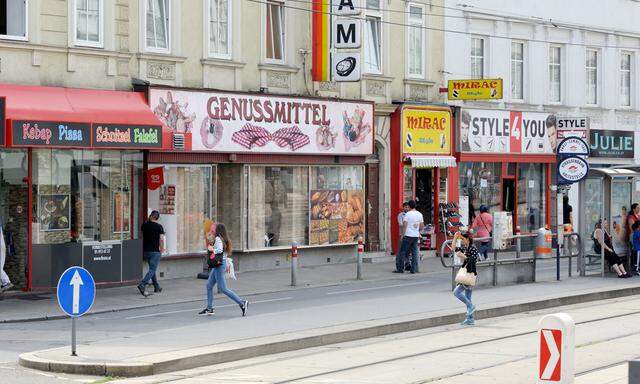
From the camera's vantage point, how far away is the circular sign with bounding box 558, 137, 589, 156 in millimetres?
28719

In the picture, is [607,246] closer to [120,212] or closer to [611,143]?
[120,212]

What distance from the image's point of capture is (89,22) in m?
27.7

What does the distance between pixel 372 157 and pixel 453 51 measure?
17.1 ft

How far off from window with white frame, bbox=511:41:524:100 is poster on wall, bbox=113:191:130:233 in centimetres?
1827

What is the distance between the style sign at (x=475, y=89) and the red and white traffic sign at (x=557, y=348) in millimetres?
26741

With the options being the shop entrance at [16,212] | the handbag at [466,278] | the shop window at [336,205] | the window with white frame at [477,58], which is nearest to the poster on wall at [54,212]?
the shop entrance at [16,212]

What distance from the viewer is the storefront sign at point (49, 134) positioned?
79.0 ft

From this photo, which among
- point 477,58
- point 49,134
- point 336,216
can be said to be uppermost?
point 477,58

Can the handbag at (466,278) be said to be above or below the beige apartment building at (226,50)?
below

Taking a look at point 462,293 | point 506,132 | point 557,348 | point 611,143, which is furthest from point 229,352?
point 611,143

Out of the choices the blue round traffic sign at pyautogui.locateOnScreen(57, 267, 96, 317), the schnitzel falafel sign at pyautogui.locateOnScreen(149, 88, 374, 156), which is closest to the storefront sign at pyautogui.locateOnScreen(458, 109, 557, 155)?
the schnitzel falafel sign at pyautogui.locateOnScreen(149, 88, 374, 156)

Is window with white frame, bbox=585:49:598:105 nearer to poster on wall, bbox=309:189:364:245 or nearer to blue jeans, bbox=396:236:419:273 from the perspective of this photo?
poster on wall, bbox=309:189:364:245

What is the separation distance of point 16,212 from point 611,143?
26866 mm

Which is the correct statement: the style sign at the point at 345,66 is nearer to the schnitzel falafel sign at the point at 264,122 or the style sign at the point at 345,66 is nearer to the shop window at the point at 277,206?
the schnitzel falafel sign at the point at 264,122
